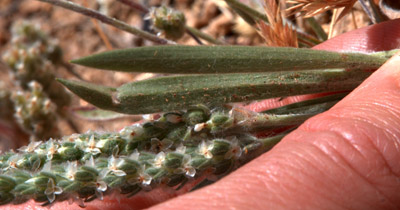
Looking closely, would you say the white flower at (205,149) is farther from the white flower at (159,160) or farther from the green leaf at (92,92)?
the green leaf at (92,92)

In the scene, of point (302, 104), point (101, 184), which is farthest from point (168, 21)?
point (101, 184)

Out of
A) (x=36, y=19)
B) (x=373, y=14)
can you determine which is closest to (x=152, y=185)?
(x=373, y=14)

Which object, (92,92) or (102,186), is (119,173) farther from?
(92,92)

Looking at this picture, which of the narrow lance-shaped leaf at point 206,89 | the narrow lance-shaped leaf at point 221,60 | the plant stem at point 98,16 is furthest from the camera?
the plant stem at point 98,16

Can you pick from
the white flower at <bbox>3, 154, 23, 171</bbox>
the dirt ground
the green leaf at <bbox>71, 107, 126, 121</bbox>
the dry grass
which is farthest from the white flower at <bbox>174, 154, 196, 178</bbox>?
the dirt ground

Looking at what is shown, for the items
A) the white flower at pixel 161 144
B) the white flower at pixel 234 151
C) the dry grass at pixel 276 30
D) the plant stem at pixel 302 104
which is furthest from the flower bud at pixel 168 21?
the white flower at pixel 234 151

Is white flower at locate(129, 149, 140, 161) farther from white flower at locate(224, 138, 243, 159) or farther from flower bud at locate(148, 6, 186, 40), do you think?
flower bud at locate(148, 6, 186, 40)
